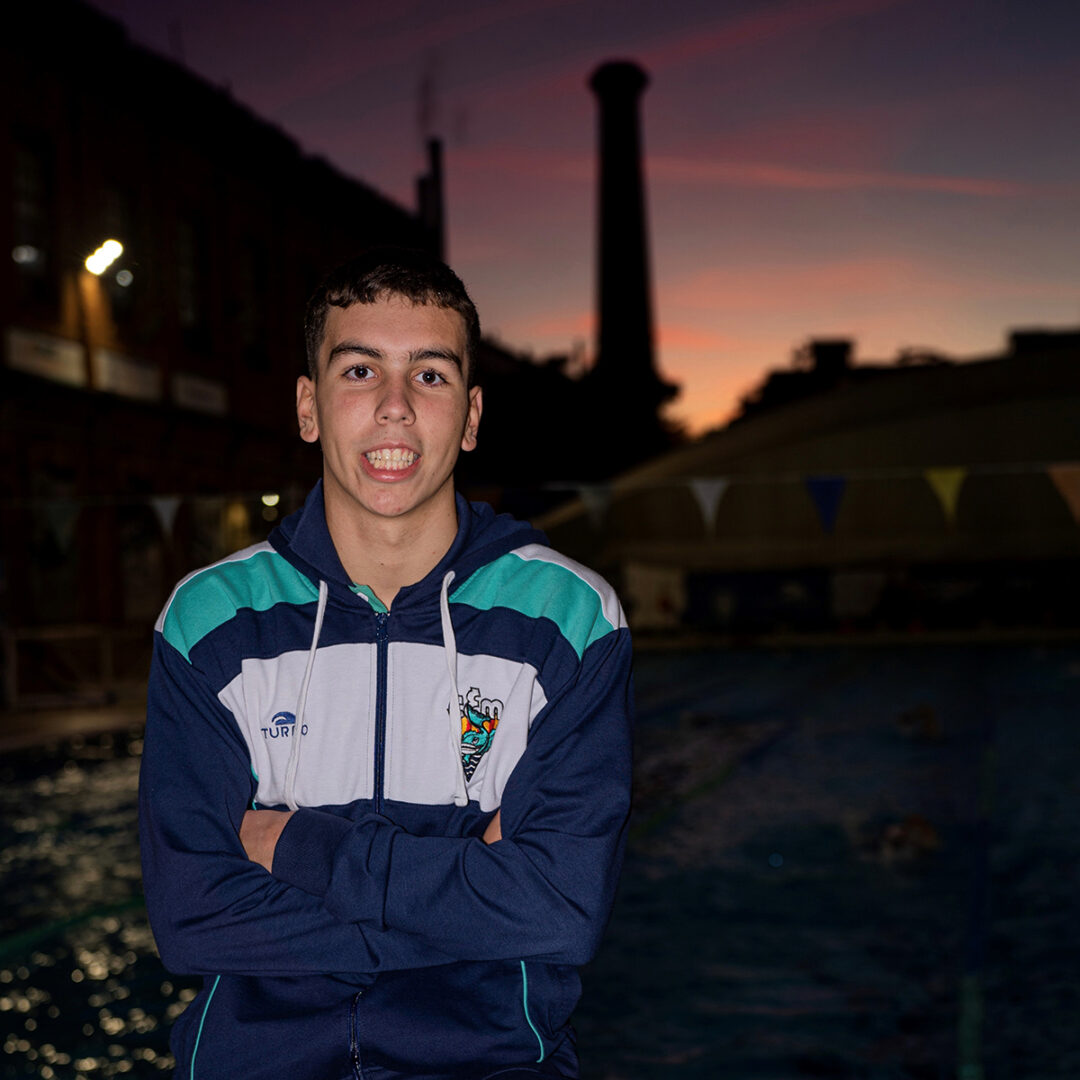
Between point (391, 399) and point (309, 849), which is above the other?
point (391, 399)

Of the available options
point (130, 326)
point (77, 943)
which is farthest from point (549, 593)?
point (130, 326)

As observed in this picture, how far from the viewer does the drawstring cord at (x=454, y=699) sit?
2.27 metres

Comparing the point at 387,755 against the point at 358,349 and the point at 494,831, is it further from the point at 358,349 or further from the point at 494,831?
the point at 358,349

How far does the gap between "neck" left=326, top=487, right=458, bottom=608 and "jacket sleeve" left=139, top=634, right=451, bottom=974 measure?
1.24ft

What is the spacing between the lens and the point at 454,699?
226cm

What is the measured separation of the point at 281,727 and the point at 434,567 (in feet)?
1.40

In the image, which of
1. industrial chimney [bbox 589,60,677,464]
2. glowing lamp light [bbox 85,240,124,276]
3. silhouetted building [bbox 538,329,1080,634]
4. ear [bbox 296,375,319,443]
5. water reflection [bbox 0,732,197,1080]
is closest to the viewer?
ear [bbox 296,375,319,443]

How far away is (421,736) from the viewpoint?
229 cm

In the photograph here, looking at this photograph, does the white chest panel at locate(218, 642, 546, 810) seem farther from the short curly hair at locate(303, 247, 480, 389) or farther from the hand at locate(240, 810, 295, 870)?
the short curly hair at locate(303, 247, 480, 389)

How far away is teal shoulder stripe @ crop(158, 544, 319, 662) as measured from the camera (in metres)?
2.25

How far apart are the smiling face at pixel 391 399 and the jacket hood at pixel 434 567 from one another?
4.8 inches

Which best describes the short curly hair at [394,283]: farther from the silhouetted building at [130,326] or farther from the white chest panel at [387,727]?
the silhouetted building at [130,326]

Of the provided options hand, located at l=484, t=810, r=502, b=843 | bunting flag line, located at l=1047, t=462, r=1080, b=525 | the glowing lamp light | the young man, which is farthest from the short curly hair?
bunting flag line, located at l=1047, t=462, r=1080, b=525

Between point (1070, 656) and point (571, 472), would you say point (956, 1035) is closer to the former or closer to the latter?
point (1070, 656)
